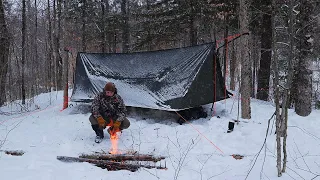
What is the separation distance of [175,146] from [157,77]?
2630mm

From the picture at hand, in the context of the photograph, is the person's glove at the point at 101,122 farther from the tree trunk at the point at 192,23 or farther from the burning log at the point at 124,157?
the tree trunk at the point at 192,23

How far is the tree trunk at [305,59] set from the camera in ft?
19.7

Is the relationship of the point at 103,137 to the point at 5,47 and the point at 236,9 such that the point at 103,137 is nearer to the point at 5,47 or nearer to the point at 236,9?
the point at 5,47

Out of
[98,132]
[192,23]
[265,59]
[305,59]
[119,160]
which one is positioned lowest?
[119,160]

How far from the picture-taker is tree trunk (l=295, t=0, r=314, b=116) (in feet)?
19.7

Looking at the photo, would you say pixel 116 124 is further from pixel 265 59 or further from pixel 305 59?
pixel 265 59

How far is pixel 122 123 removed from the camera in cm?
Result: 537

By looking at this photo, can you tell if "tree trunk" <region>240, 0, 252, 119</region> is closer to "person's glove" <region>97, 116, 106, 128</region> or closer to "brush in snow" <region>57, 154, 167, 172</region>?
"brush in snow" <region>57, 154, 167, 172</region>

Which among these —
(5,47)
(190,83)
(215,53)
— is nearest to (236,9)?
(215,53)

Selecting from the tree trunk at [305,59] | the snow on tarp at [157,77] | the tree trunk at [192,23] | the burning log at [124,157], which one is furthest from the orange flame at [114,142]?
the tree trunk at [192,23]

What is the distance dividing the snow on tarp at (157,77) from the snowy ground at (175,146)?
1.78 feet

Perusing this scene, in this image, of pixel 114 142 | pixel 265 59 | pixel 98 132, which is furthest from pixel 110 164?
pixel 265 59

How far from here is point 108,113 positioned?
5.50 metres

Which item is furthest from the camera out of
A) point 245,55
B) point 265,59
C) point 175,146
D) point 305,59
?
point 265,59
